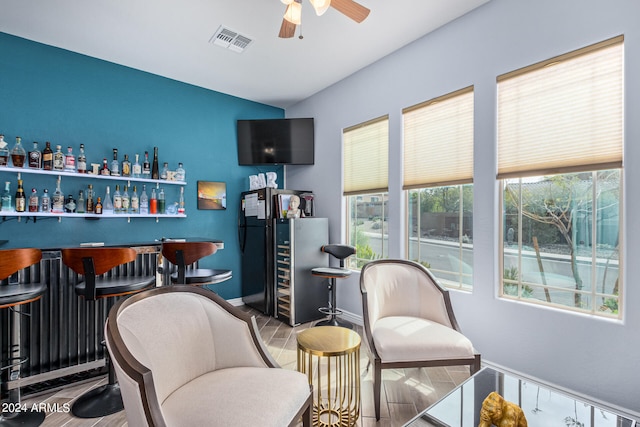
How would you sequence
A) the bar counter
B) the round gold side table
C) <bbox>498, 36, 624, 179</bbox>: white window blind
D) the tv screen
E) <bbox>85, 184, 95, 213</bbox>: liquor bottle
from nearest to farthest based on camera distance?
the round gold side table < <bbox>498, 36, 624, 179</bbox>: white window blind < the bar counter < <bbox>85, 184, 95, 213</bbox>: liquor bottle < the tv screen

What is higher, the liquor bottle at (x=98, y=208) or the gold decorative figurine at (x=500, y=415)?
the liquor bottle at (x=98, y=208)

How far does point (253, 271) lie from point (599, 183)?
11.9 feet

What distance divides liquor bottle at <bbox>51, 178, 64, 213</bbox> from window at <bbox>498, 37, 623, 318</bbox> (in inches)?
161

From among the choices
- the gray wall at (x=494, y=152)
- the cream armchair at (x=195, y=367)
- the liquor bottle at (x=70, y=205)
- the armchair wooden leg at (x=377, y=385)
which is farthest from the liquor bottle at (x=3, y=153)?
the armchair wooden leg at (x=377, y=385)

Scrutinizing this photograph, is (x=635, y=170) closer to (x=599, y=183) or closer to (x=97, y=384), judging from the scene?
(x=599, y=183)

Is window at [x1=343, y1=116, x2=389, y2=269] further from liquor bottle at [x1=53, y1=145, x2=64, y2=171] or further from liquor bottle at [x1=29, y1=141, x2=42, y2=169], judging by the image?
liquor bottle at [x1=29, y1=141, x2=42, y2=169]

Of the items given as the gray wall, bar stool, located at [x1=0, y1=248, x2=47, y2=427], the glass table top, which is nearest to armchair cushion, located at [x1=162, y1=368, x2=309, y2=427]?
the glass table top

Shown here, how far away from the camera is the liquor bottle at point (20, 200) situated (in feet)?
9.35

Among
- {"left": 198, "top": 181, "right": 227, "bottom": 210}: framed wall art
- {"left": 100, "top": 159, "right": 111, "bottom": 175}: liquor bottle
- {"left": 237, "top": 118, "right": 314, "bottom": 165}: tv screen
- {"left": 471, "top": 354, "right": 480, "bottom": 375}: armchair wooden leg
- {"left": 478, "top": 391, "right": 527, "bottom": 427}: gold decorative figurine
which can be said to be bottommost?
{"left": 471, "top": 354, "right": 480, "bottom": 375}: armchair wooden leg

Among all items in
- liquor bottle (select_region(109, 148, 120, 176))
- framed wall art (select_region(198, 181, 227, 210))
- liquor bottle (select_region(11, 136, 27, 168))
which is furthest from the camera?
framed wall art (select_region(198, 181, 227, 210))

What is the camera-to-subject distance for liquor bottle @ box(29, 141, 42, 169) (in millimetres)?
2920

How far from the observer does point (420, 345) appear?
1.88 m

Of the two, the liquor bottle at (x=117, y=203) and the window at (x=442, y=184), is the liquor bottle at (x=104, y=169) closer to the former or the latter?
the liquor bottle at (x=117, y=203)

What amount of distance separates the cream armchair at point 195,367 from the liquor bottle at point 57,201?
238 centimetres
